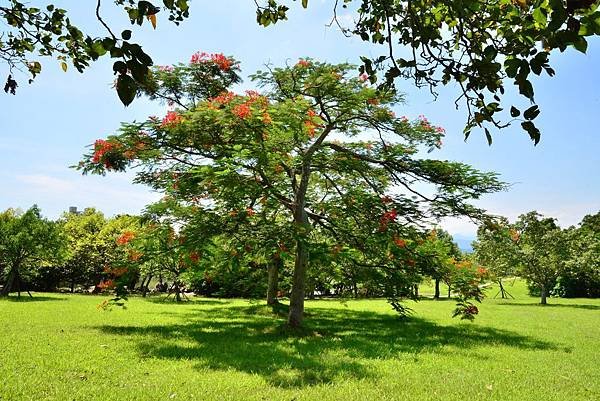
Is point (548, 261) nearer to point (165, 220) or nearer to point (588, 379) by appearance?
point (588, 379)

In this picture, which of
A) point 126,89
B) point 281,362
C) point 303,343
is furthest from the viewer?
point 303,343

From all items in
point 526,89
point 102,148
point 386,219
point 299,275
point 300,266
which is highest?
point 102,148

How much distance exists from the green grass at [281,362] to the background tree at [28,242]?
9.99m

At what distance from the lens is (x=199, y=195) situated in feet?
42.8

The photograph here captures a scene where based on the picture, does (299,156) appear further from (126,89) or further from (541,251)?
(541,251)

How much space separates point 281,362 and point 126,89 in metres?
7.61

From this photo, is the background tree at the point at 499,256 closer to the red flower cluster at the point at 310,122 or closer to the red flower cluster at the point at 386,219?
the red flower cluster at the point at 386,219

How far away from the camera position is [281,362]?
8.37m

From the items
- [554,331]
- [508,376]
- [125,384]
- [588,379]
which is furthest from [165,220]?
[554,331]

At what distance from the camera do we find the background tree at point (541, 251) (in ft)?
98.0

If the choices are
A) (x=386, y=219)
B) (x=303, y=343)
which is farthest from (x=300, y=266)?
(x=386, y=219)

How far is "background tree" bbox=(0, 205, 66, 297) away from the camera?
23109 millimetres

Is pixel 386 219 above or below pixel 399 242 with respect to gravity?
above

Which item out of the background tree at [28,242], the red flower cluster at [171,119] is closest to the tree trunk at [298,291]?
the red flower cluster at [171,119]
